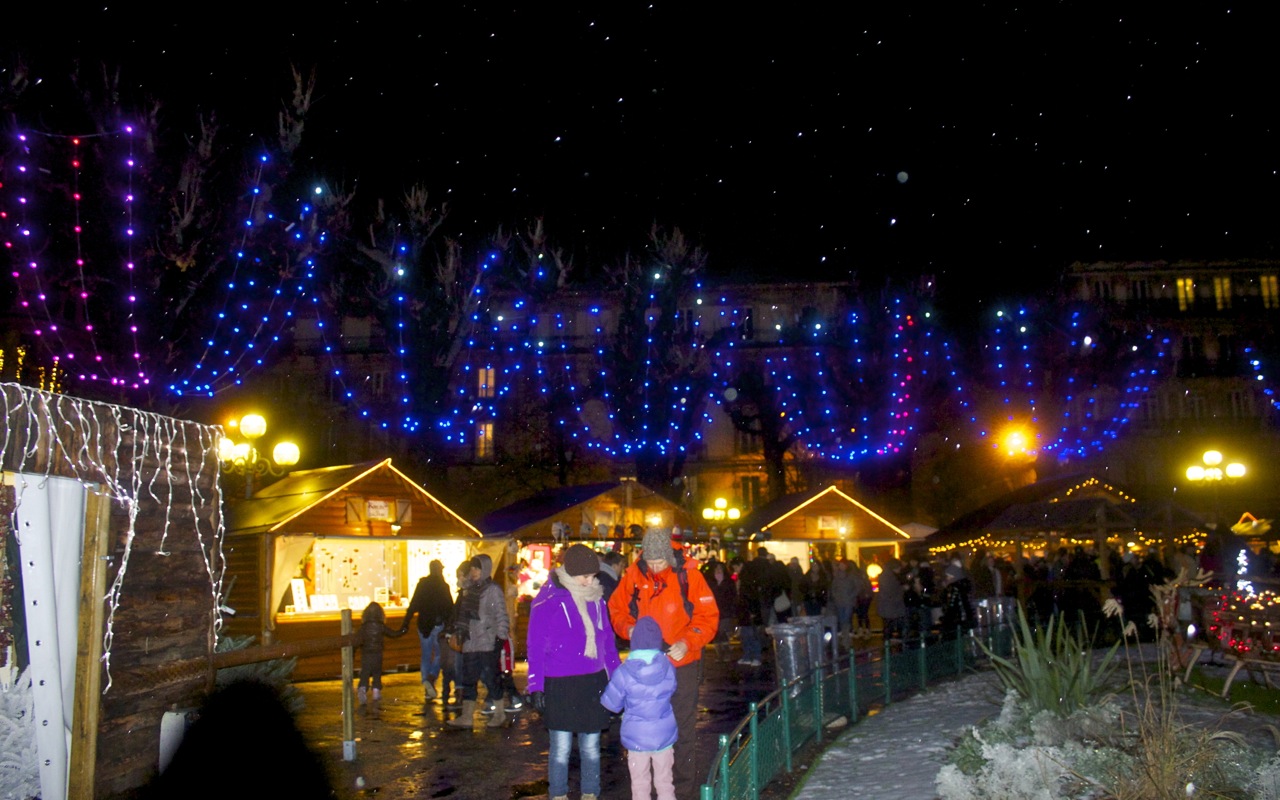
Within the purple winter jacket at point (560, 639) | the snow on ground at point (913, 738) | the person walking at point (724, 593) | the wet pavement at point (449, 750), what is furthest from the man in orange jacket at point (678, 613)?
the person walking at point (724, 593)

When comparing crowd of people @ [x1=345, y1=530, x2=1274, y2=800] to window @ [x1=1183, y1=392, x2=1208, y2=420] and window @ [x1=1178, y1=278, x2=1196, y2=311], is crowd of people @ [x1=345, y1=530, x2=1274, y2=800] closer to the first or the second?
window @ [x1=1183, y1=392, x2=1208, y2=420]

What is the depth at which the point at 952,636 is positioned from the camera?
552 inches

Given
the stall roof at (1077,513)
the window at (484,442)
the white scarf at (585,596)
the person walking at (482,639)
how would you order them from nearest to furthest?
the white scarf at (585,596), the person walking at (482,639), the stall roof at (1077,513), the window at (484,442)

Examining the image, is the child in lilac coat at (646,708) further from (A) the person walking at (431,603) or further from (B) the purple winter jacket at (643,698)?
(A) the person walking at (431,603)

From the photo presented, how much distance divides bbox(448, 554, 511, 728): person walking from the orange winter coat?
3564 mm

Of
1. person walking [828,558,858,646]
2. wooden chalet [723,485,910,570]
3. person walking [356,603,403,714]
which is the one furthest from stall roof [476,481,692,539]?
person walking [356,603,403,714]

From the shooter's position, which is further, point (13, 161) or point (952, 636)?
point (13, 161)

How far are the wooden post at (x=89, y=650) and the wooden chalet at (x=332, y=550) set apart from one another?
9286mm

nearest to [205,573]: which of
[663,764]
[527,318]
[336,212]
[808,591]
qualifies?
[663,764]

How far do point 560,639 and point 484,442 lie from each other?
33555 mm

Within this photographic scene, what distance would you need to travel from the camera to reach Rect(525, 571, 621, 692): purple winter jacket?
20.5ft

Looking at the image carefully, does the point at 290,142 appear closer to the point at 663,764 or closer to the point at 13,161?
the point at 13,161

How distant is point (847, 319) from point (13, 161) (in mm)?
22731

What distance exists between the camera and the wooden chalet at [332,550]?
15203mm
